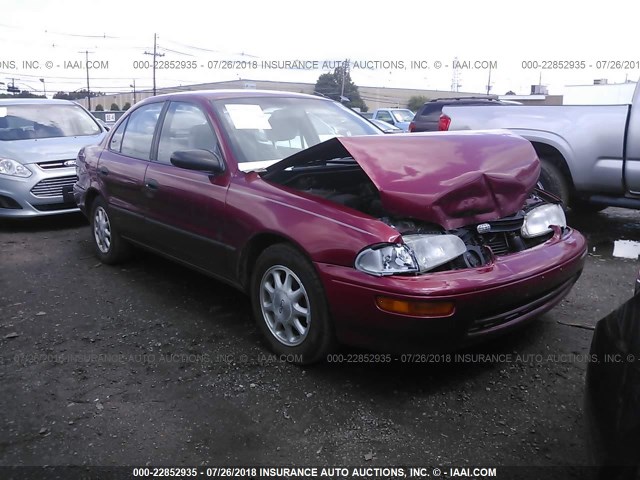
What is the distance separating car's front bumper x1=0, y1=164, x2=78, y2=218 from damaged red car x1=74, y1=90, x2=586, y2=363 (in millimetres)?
3125

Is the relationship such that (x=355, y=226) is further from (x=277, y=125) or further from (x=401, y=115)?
(x=401, y=115)

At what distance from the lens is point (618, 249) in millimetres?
5461

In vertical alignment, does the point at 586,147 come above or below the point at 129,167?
above

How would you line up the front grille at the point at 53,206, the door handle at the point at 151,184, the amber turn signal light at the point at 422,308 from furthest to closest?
the front grille at the point at 53,206 < the door handle at the point at 151,184 < the amber turn signal light at the point at 422,308

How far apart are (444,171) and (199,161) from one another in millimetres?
1562

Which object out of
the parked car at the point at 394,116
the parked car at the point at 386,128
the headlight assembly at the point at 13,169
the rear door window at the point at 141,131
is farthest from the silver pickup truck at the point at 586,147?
the parked car at the point at 394,116

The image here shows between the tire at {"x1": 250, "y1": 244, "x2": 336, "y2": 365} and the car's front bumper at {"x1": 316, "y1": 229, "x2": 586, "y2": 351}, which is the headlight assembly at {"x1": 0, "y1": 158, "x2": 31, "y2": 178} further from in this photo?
the car's front bumper at {"x1": 316, "y1": 229, "x2": 586, "y2": 351}

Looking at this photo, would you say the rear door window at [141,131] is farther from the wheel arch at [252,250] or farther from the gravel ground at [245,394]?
the wheel arch at [252,250]

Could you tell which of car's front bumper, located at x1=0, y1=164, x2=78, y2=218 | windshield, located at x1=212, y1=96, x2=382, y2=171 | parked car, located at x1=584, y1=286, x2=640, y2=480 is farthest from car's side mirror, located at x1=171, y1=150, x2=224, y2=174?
car's front bumper, located at x1=0, y1=164, x2=78, y2=218

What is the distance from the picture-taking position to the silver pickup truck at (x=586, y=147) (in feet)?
18.1

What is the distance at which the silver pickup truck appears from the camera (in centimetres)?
553

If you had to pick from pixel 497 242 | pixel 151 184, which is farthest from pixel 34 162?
pixel 497 242

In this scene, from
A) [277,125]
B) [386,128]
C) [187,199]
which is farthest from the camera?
[386,128]

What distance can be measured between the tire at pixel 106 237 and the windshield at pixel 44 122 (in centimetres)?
290
